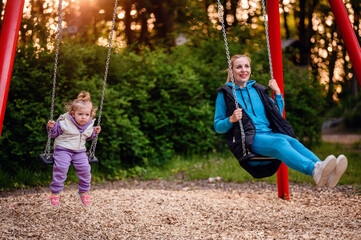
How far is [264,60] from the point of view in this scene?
8953 mm

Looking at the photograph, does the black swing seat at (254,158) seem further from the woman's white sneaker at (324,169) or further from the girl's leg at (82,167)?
the girl's leg at (82,167)

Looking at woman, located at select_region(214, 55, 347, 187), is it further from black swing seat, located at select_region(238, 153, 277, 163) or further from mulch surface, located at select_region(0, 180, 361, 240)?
mulch surface, located at select_region(0, 180, 361, 240)

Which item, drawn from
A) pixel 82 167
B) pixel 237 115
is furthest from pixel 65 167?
pixel 237 115

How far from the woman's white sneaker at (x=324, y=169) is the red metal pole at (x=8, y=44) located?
2.58m

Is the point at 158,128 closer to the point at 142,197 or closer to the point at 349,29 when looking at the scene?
the point at 142,197

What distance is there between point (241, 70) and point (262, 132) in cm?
65

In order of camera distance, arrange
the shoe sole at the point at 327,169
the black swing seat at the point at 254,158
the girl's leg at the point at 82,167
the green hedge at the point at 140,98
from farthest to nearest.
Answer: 1. the green hedge at the point at 140,98
2. the girl's leg at the point at 82,167
3. the black swing seat at the point at 254,158
4. the shoe sole at the point at 327,169

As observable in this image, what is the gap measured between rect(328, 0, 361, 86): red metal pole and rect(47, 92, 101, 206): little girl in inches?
105

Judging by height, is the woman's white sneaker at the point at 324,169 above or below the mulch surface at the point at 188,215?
above

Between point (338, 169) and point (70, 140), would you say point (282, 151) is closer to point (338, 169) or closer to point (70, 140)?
point (338, 169)

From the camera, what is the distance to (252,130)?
3.62 m

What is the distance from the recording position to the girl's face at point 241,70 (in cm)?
396

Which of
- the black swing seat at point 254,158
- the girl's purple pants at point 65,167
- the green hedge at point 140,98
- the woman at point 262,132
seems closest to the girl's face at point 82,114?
the girl's purple pants at point 65,167

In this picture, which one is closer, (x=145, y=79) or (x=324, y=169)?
(x=324, y=169)
